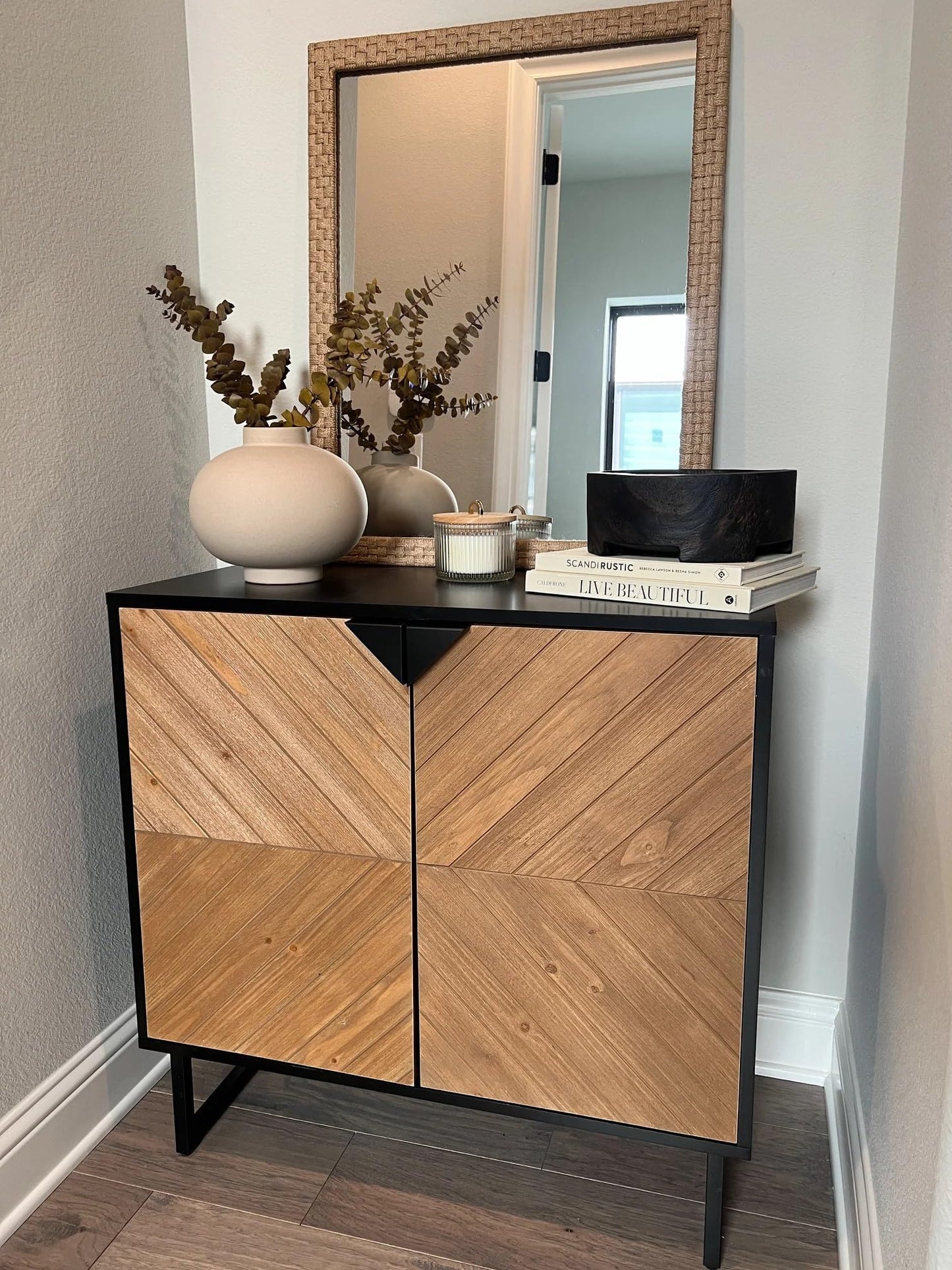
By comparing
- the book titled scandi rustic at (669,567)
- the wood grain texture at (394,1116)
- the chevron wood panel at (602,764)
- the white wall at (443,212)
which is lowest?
the wood grain texture at (394,1116)

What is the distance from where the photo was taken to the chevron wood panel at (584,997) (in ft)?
3.80

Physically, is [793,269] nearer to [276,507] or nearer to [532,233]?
[532,233]

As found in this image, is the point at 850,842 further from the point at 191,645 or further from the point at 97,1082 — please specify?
the point at 97,1082

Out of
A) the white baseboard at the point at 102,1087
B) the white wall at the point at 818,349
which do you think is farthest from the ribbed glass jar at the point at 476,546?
the white baseboard at the point at 102,1087

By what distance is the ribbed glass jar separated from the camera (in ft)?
4.50

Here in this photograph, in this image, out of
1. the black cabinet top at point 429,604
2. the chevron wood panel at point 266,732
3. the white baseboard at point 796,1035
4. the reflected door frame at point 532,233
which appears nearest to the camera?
the black cabinet top at point 429,604

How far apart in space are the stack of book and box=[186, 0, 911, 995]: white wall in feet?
0.98

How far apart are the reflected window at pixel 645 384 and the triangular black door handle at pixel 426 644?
51cm

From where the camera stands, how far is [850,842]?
62.4 inches

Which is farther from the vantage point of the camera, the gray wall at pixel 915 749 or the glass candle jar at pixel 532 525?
the glass candle jar at pixel 532 525

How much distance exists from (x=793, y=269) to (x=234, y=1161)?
1609 mm

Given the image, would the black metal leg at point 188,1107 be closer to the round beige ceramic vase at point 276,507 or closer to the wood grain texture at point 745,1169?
the wood grain texture at point 745,1169

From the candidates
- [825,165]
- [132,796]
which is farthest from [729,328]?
[132,796]

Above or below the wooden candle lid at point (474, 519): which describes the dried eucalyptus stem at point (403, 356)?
above
